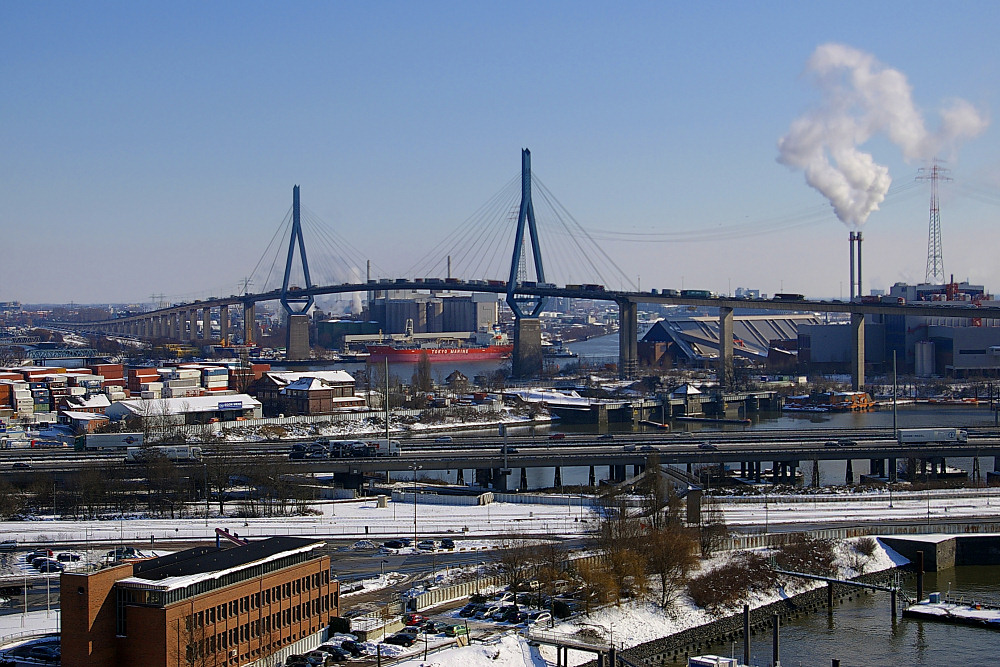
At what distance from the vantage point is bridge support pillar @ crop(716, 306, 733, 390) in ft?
97.5

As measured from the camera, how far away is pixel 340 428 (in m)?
23.1

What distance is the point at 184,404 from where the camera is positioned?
23094 mm

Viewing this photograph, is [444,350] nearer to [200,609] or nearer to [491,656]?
[491,656]

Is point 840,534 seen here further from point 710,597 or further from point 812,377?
point 812,377

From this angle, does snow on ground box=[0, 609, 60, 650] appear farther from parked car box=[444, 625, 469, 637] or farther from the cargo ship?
the cargo ship

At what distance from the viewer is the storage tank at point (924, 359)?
109 feet

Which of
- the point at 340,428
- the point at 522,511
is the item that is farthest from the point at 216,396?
the point at 522,511

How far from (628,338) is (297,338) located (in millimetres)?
13939

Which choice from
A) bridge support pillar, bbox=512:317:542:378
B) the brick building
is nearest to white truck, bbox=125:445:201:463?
the brick building

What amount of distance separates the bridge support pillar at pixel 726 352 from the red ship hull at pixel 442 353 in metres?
12.6

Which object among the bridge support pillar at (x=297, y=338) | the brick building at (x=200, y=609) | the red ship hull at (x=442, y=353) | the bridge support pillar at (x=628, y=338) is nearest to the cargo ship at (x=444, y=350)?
the red ship hull at (x=442, y=353)

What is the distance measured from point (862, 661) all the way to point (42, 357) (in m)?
31.5

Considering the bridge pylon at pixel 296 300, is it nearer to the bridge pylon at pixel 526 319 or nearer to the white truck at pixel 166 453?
the bridge pylon at pixel 526 319

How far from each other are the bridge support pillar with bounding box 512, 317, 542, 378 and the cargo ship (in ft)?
26.3
